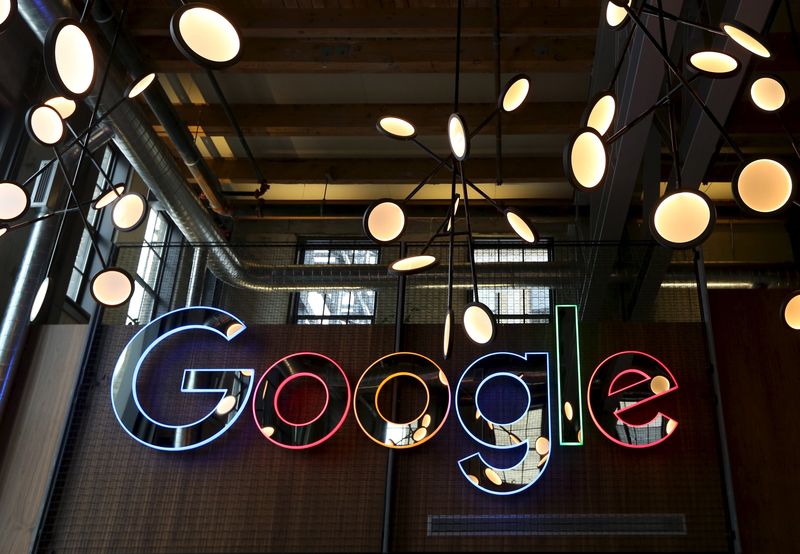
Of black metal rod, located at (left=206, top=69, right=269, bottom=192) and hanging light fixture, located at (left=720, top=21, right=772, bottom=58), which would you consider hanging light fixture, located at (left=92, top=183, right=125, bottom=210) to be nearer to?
black metal rod, located at (left=206, top=69, right=269, bottom=192)

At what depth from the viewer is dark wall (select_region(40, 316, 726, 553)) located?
4.47 meters

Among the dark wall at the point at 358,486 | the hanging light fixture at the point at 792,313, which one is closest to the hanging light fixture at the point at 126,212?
the dark wall at the point at 358,486

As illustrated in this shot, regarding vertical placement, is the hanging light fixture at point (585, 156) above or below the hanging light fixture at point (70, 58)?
below

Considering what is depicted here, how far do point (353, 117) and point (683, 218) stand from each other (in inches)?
201

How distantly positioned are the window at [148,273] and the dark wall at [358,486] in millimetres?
3521

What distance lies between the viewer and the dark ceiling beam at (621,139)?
4270 millimetres

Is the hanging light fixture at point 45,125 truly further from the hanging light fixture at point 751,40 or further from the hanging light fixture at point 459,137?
the hanging light fixture at point 751,40

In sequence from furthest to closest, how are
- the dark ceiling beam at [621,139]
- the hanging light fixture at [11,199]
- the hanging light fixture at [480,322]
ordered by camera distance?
the dark ceiling beam at [621,139] → the hanging light fixture at [11,199] → the hanging light fixture at [480,322]

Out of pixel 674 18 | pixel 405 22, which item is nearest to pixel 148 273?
pixel 405 22

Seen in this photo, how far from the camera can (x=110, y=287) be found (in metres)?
3.48

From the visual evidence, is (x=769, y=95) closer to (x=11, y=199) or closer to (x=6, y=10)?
(x=6, y=10)

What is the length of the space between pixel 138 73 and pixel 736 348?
200 inches

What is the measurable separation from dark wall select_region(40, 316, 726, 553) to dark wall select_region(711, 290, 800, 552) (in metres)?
0.15

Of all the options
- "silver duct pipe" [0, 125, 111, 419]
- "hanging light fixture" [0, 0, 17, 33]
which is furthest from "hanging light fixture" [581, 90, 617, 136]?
"silver duct pipe" [0, 125, 111, 419]
